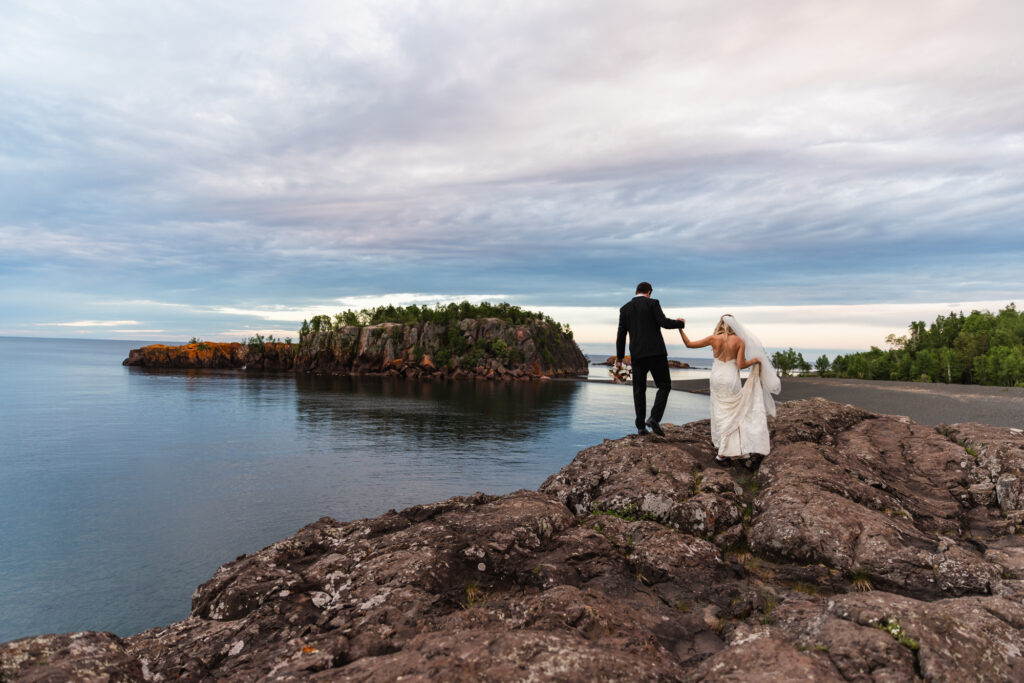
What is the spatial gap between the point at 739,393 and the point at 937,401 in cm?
5406

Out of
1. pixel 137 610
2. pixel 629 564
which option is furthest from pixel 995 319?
pixel 137 610

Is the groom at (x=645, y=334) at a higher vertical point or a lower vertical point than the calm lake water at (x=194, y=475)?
higher

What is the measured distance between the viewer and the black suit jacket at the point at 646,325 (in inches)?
512

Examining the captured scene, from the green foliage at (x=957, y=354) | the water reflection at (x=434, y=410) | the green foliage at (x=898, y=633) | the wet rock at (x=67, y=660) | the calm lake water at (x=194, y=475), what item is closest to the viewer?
the green foliage at (x=898, y=633)

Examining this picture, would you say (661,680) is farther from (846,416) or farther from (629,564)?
(846,416)

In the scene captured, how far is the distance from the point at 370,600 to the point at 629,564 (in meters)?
4.13

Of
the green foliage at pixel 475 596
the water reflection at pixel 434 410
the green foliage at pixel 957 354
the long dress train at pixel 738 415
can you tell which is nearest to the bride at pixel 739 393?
the long dress train at pixel 738 415

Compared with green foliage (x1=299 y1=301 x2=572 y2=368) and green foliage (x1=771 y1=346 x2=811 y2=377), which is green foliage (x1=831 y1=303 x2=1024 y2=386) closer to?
green foliage (x1=771 y1=346 x2=811 y2=377)

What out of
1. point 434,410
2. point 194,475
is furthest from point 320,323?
point 194,475

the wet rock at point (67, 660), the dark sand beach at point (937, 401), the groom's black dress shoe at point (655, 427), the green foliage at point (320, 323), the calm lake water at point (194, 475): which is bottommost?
the calm lake water at point (194, 475)

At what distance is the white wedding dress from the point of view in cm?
1205

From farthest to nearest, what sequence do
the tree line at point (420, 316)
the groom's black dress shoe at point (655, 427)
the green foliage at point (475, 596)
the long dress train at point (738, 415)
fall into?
the tree line at point (420, 316)
the groom's black dress shoe at point (655, 427)
the long dress train at point (738, 415)
the green foliage at point (475, 596)

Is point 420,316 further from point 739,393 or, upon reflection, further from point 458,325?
point 739,393

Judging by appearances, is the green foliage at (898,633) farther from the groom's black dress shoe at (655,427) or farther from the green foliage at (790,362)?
the green foliage at (790,362)
